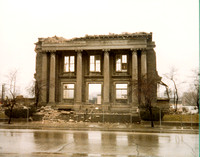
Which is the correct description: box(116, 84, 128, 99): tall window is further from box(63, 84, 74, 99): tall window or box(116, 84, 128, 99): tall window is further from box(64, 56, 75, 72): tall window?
box(64, 56, 75, 72): tall window

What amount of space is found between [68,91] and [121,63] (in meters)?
10.6

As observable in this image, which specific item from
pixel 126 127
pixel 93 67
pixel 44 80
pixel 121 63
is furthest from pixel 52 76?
pixel 126 127

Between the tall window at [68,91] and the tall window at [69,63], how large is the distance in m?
2.84

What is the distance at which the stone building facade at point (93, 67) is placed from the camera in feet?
125

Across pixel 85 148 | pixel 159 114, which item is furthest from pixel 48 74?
pixel 85 148

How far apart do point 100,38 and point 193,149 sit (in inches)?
1189

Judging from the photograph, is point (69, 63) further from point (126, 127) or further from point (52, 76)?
point (126, 127)

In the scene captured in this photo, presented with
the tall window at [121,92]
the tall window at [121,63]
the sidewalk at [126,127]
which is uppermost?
the tall window at [121,63]

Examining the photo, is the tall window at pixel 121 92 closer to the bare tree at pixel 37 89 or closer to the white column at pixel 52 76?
the white column at pixel 52 76

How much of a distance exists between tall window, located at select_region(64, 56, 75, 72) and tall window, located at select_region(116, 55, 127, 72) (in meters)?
7.98

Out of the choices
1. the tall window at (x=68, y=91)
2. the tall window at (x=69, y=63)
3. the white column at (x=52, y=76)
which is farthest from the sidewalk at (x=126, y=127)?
the tall window at (x=69, y=63)

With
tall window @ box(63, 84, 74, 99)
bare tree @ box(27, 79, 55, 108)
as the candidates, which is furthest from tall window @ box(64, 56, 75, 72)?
bare tree @ box(27, 79, 55, 108)

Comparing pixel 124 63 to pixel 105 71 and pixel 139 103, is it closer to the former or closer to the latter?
pixel 105 71

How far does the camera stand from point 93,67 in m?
41.4
